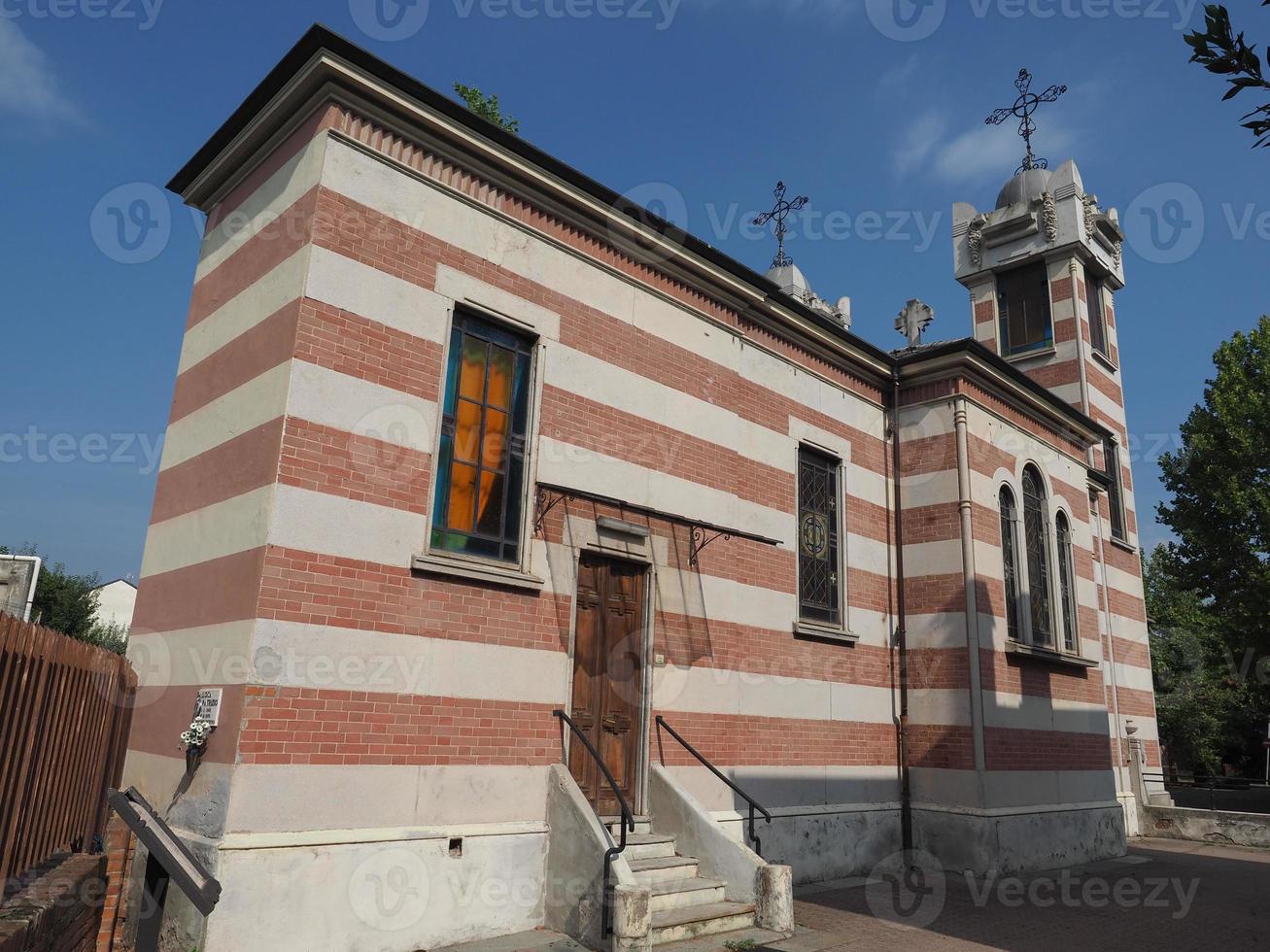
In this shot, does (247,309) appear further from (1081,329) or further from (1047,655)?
(1081,329)

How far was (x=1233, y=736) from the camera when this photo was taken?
3497cm

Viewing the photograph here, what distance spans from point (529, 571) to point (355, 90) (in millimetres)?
4536

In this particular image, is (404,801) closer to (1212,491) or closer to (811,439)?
(811,439)

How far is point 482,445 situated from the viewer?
8273 millimetres

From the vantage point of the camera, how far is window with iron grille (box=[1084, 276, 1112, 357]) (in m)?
20.0

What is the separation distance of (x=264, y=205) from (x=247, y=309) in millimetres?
1028

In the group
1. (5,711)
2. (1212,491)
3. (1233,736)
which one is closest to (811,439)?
(5,711)

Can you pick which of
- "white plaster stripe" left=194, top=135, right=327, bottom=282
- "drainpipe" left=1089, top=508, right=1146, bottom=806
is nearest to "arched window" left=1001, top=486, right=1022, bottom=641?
"drainpipe" left=1089, top=508, right=1146, bottom=806

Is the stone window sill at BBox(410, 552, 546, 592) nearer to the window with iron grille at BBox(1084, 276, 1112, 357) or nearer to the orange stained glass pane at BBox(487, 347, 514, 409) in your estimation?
the orange stained glass pane at BBox(487, 347, 514, 409)

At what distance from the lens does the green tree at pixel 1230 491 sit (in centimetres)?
2119

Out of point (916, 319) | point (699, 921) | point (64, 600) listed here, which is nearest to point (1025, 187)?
point (916, 319)

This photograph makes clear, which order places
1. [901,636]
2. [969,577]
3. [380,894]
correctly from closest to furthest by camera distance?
[380,894]
[969,577]
[901,636]

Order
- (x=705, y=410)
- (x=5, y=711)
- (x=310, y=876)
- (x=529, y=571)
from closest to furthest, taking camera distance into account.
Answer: (x=5, y=711), (x=310, y=876), (x=529, y=571), (x=705, y=410)

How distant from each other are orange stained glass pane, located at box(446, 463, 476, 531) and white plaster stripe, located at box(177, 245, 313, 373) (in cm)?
202
